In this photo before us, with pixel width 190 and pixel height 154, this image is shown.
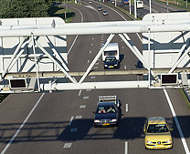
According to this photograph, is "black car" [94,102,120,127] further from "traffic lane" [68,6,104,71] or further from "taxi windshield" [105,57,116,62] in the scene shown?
"taxi windshield" [105,57,116,62]

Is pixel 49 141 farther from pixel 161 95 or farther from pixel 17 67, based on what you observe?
pixel 161 95

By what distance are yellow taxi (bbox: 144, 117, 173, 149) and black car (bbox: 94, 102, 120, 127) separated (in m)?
3.60

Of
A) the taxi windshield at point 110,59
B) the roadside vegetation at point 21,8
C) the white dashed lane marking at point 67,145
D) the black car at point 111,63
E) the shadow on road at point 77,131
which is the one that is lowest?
the white dashed lane marking at point 67,145

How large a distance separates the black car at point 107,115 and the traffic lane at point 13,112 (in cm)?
612

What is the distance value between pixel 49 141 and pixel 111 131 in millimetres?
4350

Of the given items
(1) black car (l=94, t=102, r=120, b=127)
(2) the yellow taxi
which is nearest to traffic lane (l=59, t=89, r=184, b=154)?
(2) the yellow taxi

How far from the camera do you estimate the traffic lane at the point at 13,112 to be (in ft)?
109

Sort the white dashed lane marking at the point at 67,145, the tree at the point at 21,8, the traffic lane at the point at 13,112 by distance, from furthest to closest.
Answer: the tree at the point at 21,8 → the traffic lane at the point at 13,112 → the white dashed lane marking at the point at 67,145

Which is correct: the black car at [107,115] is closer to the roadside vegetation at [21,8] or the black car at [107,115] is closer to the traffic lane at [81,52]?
the traffic lane at [81,52]

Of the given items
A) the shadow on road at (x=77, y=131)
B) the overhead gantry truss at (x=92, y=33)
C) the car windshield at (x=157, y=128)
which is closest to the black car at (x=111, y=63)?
the shadow on road at (x=77, y=131)

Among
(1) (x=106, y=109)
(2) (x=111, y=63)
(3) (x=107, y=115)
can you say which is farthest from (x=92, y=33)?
(2) (x=111, y=63)

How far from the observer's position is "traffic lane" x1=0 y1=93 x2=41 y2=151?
33.1 meters

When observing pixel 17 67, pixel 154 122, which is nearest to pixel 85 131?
pixel 154 122

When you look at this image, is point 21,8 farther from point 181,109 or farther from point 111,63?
point 181,109
